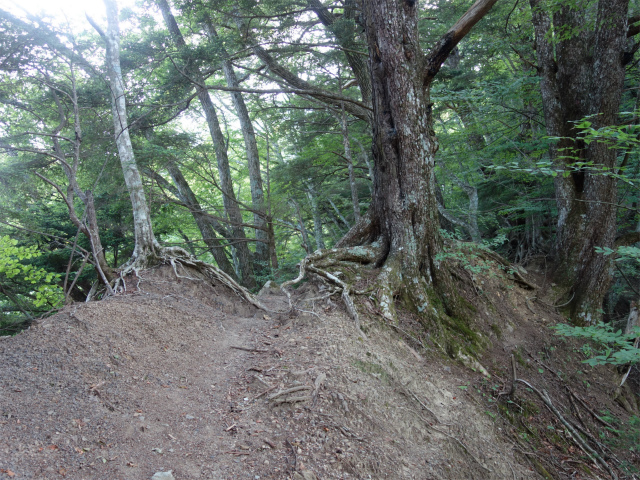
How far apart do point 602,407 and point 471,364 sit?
7.78 feet

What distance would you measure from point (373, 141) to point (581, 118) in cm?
388

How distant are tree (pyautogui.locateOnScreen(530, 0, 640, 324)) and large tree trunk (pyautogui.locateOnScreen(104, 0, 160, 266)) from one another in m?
7.40

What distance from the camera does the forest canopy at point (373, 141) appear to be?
5.46m

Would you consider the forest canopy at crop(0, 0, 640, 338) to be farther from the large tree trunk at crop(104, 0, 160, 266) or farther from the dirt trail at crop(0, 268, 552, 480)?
the dirt trail at crop(0, 268, 552, 480)

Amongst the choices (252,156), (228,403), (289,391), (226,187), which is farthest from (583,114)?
(226,187)

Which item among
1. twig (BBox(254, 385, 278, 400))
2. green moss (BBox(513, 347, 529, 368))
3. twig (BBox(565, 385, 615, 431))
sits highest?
twig (BBox(254, 385, 278, 400))

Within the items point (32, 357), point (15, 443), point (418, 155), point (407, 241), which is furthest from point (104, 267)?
point (418, 155)

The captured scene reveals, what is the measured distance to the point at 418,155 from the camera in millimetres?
5480

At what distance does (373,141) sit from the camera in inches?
235

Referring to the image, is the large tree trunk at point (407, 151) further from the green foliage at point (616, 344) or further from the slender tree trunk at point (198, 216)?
the slender tree trunk at point (198, 216)

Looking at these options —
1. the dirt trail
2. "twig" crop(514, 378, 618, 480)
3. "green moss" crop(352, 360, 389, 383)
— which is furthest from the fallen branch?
"green moss" crop(352, 360, 389, 383)

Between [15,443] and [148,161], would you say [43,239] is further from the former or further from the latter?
[15,443]

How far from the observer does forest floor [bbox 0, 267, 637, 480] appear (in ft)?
8.77

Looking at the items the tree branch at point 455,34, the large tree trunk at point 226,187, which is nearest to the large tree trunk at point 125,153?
the large tree trunk at point 226,187
